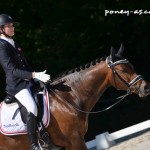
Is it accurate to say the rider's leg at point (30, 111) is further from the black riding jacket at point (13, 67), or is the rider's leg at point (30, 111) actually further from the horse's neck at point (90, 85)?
the horse's neck at point (90, 85)

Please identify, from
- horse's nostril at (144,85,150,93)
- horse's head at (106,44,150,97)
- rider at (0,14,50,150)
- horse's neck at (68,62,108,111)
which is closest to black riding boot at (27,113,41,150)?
rider at (0,14,50,150)

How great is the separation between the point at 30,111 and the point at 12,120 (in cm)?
31

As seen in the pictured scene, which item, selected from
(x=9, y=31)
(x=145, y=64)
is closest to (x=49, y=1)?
(x=145, y=64)

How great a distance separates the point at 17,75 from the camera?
17.3ft

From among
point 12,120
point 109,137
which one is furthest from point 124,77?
point 109,137

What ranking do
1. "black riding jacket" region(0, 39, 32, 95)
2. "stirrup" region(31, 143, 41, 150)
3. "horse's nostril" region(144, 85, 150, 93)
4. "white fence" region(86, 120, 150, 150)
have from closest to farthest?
1. "black riding jacket" region(0, 39, 32, 95)
2. "stirrup" region(31, 143, 41, 150)
3. "horse's nostril" region(144, 85, 150, 93)
4. "white fence" region(86, 120, 150, 150)

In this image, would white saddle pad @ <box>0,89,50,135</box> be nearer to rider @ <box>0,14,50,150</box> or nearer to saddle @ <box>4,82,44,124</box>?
saddle @ <box>4,82,44,124</box>

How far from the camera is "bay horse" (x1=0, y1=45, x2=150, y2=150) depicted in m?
5.41

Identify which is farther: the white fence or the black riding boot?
the white fence

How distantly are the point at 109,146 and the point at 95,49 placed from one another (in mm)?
4215

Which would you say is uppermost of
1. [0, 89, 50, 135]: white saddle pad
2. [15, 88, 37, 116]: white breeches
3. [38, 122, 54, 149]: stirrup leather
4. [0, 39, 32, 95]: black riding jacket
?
[0, 39, 32, 95]: black riding jacket

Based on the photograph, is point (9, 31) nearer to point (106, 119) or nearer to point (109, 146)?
point (109, 146)

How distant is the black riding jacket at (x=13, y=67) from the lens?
207 inches

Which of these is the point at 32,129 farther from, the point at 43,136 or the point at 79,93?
the point at 79,93
